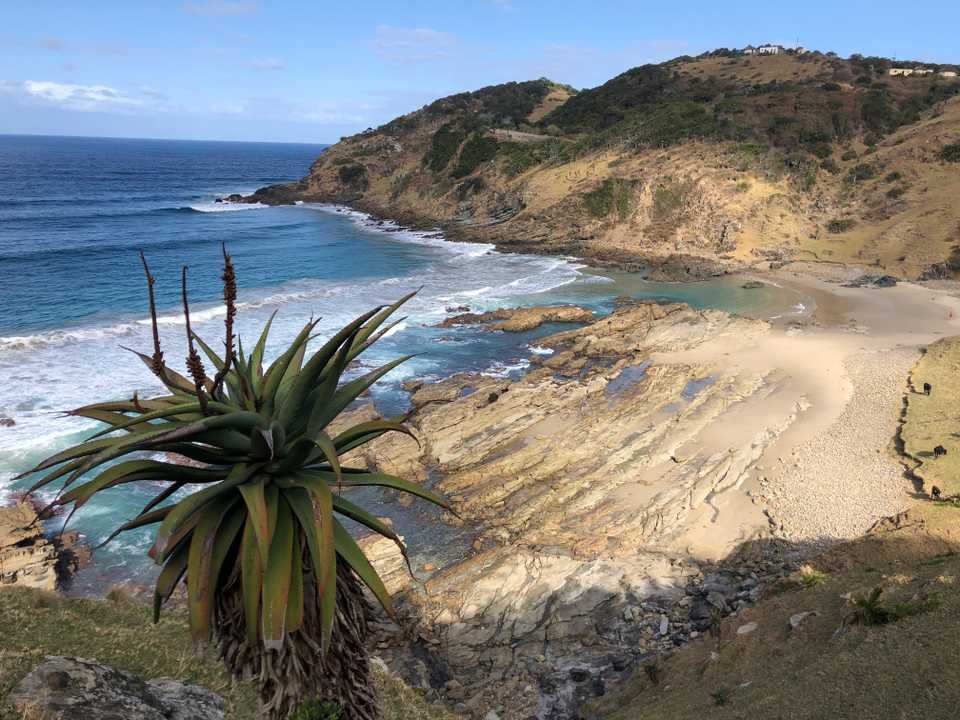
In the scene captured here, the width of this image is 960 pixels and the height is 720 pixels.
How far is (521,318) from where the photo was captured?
124 ft

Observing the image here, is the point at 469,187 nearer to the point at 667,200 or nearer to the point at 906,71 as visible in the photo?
the point at 667,200

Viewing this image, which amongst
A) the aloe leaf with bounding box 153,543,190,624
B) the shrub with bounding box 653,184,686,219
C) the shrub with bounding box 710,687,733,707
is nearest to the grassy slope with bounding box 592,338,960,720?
the shrub with bounding box 710,687,733,707

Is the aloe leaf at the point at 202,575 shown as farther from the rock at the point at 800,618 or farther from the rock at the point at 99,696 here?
the rock at the point at 800,618

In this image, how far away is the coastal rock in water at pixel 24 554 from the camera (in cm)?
1584

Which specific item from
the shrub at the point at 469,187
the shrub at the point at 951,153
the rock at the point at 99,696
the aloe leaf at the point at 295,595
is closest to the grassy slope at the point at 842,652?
the rock at the point at 99,696

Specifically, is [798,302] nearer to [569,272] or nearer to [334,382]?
[569,272]

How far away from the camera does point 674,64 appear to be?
106 m

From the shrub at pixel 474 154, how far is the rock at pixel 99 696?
7297 centimetres

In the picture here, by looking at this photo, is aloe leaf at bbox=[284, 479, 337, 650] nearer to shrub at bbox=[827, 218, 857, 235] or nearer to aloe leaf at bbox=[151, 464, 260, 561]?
aloe leaf at bbox=[151, 464, 260, 561]

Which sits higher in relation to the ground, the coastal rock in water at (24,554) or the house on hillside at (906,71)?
the house on hillside at (906,71)

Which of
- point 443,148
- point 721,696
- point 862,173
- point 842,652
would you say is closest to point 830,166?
point 862,173

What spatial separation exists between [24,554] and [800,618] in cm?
1887

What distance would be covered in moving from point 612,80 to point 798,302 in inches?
2800

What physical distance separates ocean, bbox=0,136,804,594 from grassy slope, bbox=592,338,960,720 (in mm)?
9435
